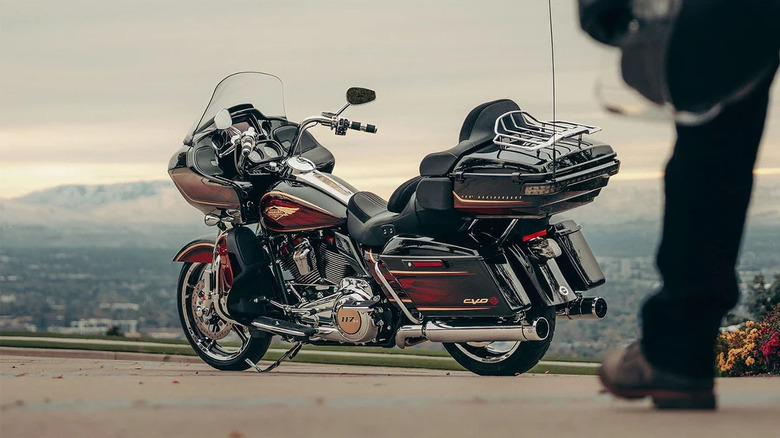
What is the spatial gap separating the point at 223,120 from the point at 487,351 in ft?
7.14

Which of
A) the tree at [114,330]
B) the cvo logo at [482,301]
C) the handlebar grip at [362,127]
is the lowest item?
the tree at [114,330]

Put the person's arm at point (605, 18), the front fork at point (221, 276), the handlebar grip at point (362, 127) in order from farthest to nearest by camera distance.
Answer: the front fork at point (221, 276), the handlebar grip at point (362, 127), the person's arm at point (605, 18)

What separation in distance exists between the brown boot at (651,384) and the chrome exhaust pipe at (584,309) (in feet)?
10.5

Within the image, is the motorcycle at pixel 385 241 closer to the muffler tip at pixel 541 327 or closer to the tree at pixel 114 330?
the muffler tip at pixel 541 327

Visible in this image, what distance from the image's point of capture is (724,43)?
2574 millimetres

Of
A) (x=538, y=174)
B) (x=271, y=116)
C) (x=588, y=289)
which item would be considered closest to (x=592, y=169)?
(x=538, y=174)

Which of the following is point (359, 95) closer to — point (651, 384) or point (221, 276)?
point (221, 276)

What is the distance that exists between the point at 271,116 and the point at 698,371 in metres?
5.21

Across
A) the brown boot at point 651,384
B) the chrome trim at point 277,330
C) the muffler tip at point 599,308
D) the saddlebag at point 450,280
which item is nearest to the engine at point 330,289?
the chrome trim at point 277,330

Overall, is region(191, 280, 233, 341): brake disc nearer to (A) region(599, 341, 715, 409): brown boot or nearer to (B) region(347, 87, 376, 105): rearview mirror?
(B) region(347, 87, 376, 105): rearview mirror

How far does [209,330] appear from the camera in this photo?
7562 millimetres

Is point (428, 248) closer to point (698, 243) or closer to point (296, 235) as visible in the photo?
point (296, 235)

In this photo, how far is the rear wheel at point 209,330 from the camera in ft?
24.2

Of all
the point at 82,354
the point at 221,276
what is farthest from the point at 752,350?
the point at 82,354
